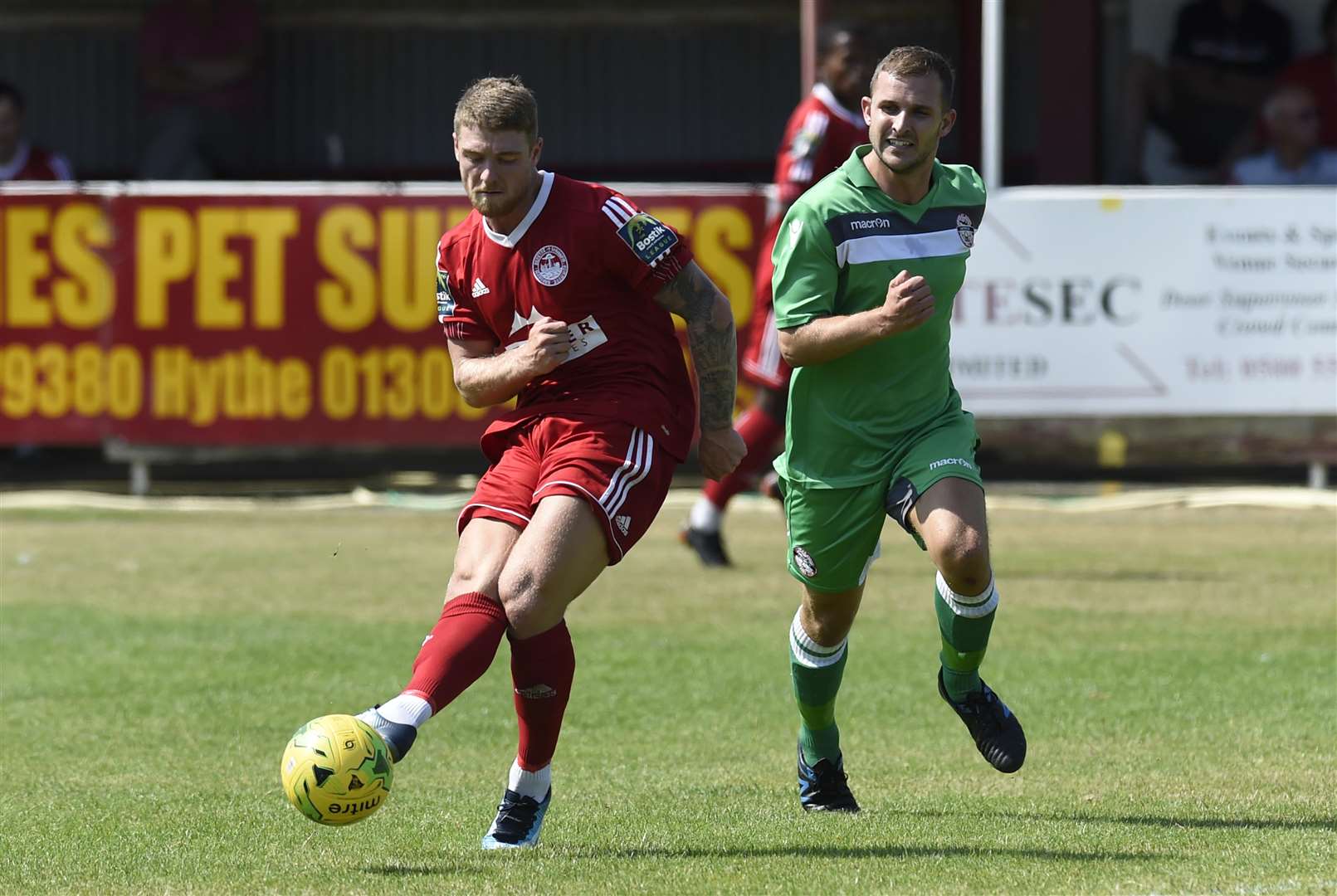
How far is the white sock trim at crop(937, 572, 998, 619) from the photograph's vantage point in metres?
5.99

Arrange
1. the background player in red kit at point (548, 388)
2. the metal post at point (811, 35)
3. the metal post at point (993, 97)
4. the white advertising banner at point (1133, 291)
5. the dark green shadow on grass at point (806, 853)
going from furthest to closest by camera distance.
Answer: the metal post at point (811, 35), the metal post at point (993, 97), the white advertising banner at point (1133, 291), the background player in red kit at point (548, 388), the dark green shadow on grass at point (806, 853)

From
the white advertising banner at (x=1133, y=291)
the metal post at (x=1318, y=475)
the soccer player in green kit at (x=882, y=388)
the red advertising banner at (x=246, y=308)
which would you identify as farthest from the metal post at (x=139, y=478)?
the soccer player in green kit at (x=882, y=388)

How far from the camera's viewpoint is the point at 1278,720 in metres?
7.46

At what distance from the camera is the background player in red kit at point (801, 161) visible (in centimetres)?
1068

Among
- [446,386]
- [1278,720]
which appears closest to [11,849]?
[1278,720]

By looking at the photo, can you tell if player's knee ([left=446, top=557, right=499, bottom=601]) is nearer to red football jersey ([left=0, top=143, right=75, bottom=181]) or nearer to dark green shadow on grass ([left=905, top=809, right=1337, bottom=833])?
dark green shadow on grass ([left=905, top=809, right=1337, bottom=833])

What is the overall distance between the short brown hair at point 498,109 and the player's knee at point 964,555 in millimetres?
1547

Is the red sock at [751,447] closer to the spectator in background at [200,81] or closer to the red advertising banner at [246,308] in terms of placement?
the red advertising banner at [246,308]

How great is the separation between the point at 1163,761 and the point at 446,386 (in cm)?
820

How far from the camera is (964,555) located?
18.9ft

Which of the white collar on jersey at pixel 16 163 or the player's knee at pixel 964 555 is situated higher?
the white collar on jersey at pixel 16 163

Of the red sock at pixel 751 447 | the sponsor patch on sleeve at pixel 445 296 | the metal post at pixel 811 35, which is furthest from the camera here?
the metal post at pixel 811 35

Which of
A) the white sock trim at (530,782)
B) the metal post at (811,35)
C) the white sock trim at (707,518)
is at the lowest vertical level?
the white sock trim at (707,518)

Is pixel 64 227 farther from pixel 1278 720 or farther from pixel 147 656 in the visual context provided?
pixel 1278 720
